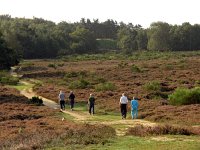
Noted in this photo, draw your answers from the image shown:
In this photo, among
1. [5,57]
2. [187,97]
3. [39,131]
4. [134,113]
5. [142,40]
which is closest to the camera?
[39,131]

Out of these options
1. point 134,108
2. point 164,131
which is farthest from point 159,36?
point 164,131

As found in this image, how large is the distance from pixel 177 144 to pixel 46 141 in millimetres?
5821

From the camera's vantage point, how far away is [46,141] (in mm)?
19578

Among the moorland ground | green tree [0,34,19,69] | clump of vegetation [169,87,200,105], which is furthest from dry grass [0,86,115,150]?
green tree [0,34,19,69]

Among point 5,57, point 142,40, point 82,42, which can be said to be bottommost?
point 5,57

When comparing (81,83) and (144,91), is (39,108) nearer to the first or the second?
(144,91)

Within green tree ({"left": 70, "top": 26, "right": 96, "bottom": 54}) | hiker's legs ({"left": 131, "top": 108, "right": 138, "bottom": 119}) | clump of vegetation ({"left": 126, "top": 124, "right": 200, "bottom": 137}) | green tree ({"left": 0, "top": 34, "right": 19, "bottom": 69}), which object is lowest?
hiker's legs ({"left": 131, "top": 108, "right": 138, "bottom": 119})

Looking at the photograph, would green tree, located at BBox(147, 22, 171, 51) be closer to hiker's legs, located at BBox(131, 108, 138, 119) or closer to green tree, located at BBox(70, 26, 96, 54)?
green tree, located at BBox(70, 26, 96, 54)

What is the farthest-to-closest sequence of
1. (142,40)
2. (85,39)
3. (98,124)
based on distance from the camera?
(142,40) → (85,39) → (98,124)

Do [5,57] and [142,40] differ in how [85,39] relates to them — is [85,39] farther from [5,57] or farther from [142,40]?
[5,57]

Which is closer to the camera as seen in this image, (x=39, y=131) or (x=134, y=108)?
(x=39, y=131)

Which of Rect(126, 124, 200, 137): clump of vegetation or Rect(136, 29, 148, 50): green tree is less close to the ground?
Rect(136, 29, 148, 50): green tree

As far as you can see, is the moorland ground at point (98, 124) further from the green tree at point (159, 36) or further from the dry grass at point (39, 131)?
the green tree at point (159, 36)

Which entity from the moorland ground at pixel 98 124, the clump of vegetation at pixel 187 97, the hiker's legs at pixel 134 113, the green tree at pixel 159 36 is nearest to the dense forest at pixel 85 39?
the green tree at pixel 159 36
